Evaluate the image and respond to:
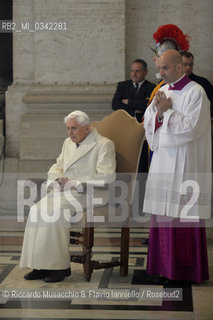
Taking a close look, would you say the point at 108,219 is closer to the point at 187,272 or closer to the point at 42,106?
the point at 187,272

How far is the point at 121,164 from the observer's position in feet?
19.0

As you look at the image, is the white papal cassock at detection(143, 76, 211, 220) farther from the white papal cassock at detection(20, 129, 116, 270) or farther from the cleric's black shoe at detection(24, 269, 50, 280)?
the cleric's black shoe at detection(24, 269, 50, 280)

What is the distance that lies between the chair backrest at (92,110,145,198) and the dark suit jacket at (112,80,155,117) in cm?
202

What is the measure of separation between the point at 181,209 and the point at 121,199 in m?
0.56

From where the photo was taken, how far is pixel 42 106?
358 inches

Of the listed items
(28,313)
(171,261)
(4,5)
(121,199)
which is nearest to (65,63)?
(4,5)

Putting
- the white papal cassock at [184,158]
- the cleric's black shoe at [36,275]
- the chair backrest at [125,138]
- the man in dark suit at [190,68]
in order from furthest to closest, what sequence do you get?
the man in dark suit at [190,68] < the chair backrest at [125,138] < the cleric's black shoe at [36,275] < the white papal cassock at [184,158]

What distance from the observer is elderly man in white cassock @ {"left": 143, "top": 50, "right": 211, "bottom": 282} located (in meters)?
5.27

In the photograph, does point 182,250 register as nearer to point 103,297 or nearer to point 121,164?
point 103,297

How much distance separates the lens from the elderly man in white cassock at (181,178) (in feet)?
17.3

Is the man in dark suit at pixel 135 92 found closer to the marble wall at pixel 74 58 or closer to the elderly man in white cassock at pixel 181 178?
the marble wall at pixel 74 58

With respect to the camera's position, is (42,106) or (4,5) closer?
(42,106)

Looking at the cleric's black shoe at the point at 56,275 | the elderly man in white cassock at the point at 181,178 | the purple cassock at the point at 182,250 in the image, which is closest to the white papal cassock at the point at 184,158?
the elderly man in white cassock at the point at 181,178

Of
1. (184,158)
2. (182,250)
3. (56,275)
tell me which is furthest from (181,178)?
(56,275)
